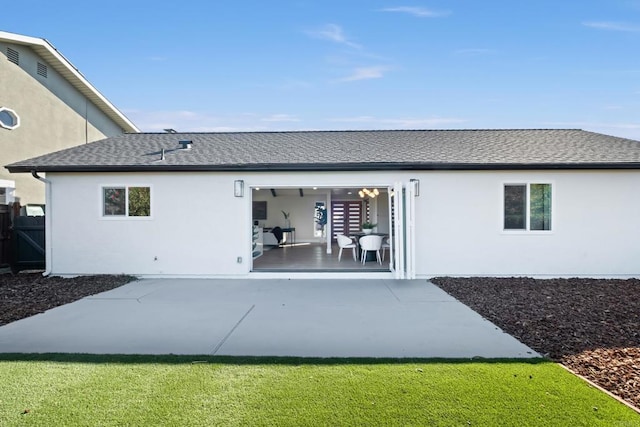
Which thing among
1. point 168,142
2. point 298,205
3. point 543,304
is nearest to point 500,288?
point 543,304

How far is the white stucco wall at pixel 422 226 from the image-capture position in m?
9.09

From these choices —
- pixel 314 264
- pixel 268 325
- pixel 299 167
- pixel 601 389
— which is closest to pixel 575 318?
pixel 601 389

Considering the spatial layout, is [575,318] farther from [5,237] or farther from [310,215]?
[310,215]

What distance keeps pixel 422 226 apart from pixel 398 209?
819mm

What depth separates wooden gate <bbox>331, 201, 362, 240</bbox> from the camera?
61.7ft

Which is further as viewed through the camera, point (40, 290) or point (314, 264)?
point (314, 264)

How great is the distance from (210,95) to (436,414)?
18.1m

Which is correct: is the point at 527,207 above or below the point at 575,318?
above

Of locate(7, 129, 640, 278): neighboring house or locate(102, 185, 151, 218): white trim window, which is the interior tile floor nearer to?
locate(7, 129, 640, 278): neighboring house

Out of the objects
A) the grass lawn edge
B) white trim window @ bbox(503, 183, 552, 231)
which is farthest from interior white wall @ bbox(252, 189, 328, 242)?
the grass lawn edge

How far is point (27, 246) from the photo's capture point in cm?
1027

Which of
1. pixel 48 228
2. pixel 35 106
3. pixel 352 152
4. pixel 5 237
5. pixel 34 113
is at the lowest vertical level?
pixel 5 237

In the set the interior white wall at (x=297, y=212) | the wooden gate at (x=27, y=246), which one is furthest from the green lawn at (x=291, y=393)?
the interior white wall at (x=297, y=212)

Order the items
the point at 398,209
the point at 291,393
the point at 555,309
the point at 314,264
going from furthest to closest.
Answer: the point at 314,264
the point at 398,209
the point at 555,309
the point at 291,393
